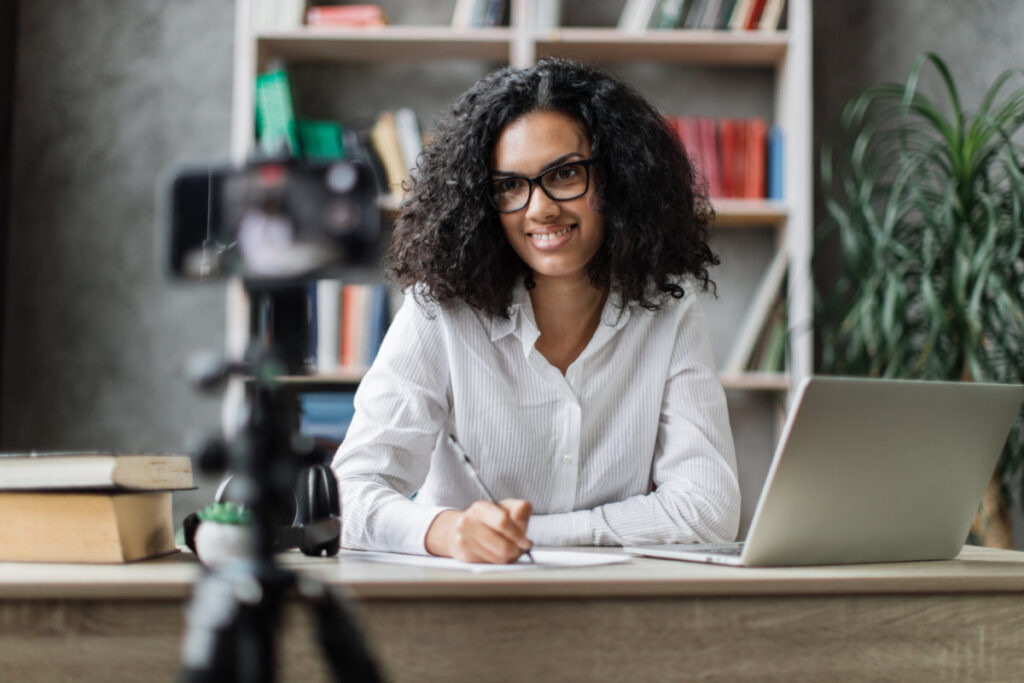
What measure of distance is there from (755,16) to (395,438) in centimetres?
175

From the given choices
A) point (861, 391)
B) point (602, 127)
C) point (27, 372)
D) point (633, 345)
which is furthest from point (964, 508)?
point (27, 372)

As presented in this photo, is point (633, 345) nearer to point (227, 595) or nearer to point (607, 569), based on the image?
point (607, 569)

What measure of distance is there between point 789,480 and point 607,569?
0.18 meters

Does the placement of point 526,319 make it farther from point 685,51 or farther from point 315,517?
point 685,51

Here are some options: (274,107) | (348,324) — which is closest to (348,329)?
(348,324)

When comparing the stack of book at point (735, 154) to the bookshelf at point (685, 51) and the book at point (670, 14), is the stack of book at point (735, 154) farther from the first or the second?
the book at point (670, 14)

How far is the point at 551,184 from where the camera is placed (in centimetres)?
146

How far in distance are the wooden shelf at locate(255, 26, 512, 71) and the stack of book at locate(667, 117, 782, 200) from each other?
1.83 ft

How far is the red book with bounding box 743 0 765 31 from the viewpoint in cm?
251

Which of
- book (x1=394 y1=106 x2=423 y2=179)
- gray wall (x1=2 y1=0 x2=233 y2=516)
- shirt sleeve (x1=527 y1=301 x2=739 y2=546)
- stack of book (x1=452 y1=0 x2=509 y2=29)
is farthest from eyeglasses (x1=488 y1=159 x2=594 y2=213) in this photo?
gray wall (x1=2 y1=0 x2=233 y2=516)

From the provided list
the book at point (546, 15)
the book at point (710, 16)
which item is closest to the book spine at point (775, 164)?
the book at point (710, 16)

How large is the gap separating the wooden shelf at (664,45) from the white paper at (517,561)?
5.83ft

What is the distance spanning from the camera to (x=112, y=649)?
0.73 meters

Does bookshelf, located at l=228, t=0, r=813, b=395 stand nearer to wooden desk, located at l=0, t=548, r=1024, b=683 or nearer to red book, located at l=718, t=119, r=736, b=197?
red book, located at l=718, t=119, r=736, b=197
